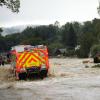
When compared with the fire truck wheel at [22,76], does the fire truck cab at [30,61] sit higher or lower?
higher

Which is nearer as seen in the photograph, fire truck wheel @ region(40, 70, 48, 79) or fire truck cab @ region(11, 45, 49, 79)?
fire truck cab @ region(11, 45, 49, 79)

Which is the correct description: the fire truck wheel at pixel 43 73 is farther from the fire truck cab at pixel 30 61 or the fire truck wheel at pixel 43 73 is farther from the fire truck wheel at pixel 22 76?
the fire truck wheel at pixel 22 76

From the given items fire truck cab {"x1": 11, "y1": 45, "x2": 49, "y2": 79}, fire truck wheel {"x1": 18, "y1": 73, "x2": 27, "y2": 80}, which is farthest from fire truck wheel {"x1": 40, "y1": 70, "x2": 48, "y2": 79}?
fire truck wheel {"x1": 18, "y1": 73, "x2": 27, "y2": 80}

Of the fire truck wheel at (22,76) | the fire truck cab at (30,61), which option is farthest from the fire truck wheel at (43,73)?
the fire truck wheel at (22,76)

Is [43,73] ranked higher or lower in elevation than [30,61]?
lower

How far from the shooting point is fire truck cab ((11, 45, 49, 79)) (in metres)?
28.8

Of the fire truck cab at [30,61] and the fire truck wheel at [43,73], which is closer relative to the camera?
the fire truck cab at [30,61]

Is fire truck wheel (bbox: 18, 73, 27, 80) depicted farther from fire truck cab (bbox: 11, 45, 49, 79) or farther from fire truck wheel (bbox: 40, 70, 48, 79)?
fire truck wheel (bbox: 40, 70, 48, 79)

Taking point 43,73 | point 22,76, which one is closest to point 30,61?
point 22,76

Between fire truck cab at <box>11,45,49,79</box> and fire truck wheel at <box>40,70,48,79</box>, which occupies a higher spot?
fire truck cab at <box>11,45,49,79</box>

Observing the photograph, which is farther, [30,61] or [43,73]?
[43,73]

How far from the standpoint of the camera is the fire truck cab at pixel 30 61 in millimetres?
28766

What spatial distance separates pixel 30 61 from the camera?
2892cm

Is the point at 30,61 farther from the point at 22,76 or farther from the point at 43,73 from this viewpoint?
A: the point at 43,73
